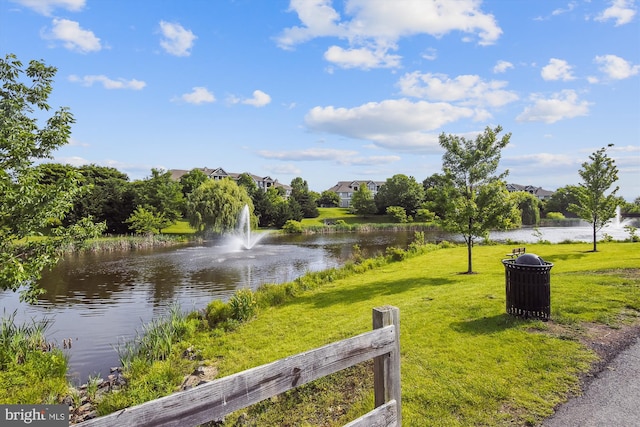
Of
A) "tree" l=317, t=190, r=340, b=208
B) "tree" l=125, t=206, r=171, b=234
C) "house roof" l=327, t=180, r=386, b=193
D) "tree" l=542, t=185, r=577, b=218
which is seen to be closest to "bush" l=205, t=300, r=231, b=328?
"tree" l=125, t=206, r=171, b=234

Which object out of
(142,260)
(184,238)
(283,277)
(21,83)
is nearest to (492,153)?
(283,277)

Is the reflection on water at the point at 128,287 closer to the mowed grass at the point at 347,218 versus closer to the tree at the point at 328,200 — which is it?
the mowed grass at the point at 347,218

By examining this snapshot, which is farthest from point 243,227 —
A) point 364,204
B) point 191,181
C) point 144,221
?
point 364,204

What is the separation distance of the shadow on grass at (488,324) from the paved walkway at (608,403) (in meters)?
1.94

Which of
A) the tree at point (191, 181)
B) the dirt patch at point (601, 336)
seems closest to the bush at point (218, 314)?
the dirt patch at point (601, 336)

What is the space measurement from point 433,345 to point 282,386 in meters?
5.05

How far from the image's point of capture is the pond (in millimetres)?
11289

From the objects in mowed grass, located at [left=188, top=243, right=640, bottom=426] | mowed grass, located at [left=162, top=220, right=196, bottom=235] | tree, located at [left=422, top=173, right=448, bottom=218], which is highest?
tree, located at [left=422, top=173, right=448, bottom=218]

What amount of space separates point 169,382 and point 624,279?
13.4m

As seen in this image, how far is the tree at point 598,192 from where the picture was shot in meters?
22.8

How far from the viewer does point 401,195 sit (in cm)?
7888

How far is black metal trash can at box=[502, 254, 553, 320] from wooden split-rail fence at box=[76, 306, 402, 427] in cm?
535

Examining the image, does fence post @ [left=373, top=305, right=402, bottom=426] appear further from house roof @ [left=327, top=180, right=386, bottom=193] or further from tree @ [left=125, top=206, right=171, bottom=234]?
house roof @ [left=327, top=180, right=386, bottom=193]

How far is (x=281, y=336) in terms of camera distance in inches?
369
